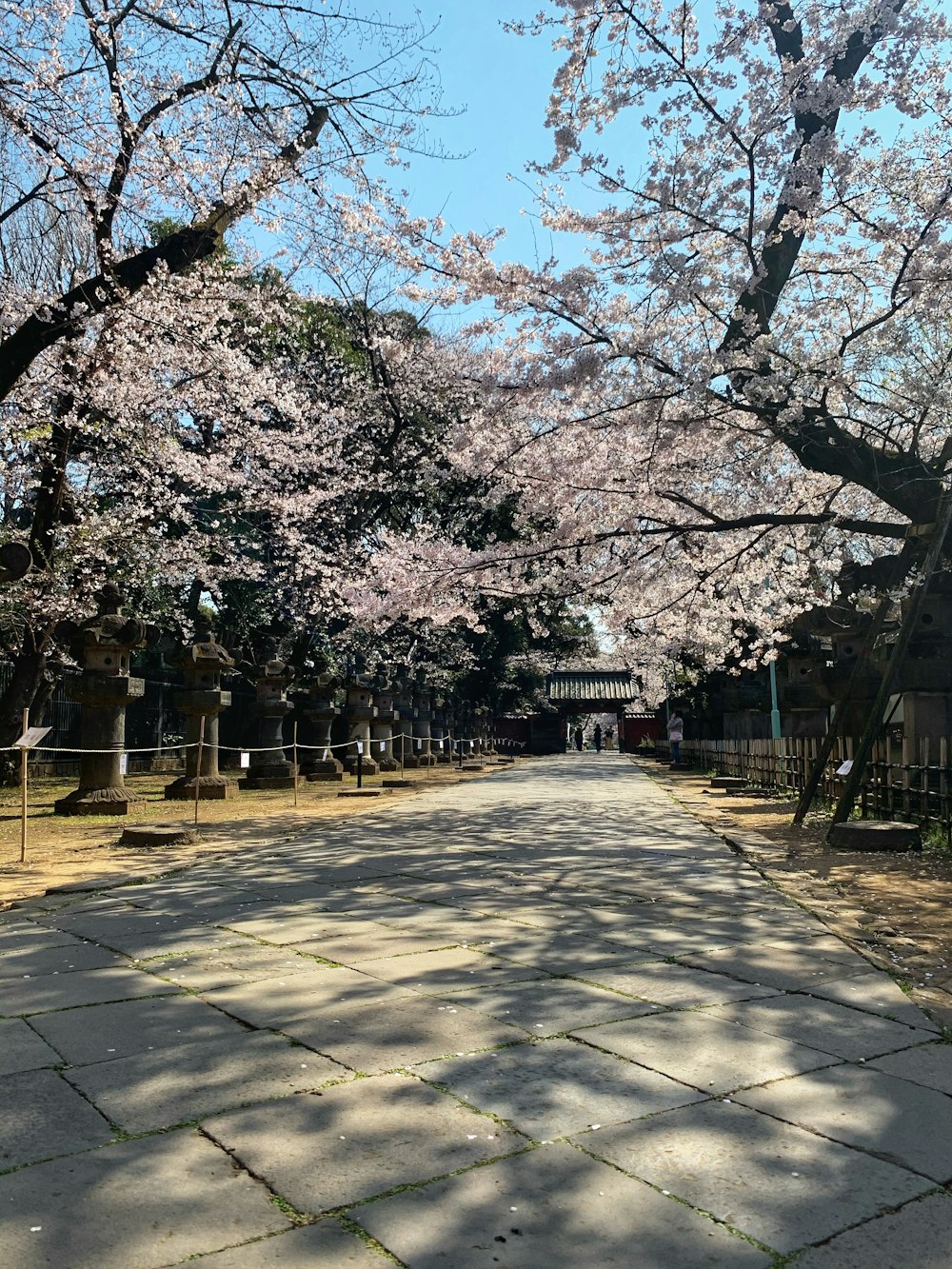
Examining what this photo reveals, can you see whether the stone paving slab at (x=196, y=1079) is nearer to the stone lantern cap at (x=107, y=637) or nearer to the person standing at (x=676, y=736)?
the stone lantern cap at (x=107, y=637)

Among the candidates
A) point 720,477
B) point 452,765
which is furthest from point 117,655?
point 452,765

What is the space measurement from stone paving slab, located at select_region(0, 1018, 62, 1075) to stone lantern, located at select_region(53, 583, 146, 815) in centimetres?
951

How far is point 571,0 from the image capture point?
9500 millimetres

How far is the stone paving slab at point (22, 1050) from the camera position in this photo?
305cm

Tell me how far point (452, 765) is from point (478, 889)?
2545 cm

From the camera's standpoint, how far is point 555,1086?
294 cm

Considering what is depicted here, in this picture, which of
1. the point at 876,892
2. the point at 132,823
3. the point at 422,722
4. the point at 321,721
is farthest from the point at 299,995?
the point at 422,722

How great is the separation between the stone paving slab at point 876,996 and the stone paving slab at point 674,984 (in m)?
0.28

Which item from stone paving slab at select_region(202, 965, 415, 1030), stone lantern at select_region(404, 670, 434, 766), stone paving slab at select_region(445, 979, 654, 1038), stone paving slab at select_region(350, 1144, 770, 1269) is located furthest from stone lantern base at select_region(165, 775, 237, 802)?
stone lantern at select_region(404, 670, 434, 766)

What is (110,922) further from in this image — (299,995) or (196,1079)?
(196,1079)

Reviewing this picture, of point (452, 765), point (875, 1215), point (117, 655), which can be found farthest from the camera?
point (452, 765)

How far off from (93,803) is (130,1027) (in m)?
9.68

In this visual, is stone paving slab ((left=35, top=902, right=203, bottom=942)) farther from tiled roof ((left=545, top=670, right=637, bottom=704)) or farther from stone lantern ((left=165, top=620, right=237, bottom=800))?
tiled roof ((left=545, top=670, right=637, bottom=704))

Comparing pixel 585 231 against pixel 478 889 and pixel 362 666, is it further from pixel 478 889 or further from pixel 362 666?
pixel 362 666
